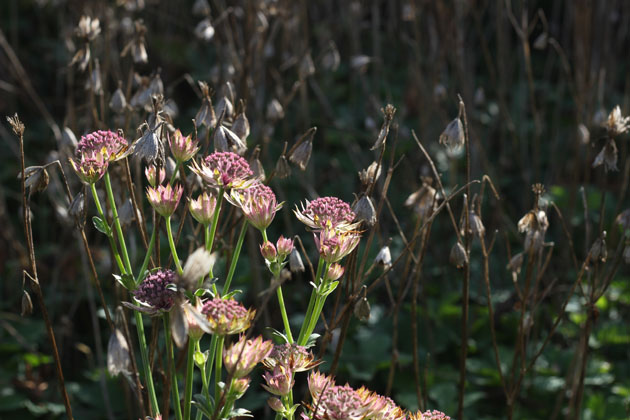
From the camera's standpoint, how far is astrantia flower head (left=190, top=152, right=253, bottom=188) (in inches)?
34.1

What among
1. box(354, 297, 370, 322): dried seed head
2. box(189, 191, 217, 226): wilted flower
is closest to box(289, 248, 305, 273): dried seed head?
box(354, 297, 370, 322): dried seed head

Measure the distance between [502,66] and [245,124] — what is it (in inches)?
61.4

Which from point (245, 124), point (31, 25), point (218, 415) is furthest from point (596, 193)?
point (31, 25)

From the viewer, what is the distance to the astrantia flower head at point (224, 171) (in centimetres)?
87

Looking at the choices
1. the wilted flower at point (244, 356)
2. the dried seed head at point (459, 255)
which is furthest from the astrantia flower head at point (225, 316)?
the dried seed head at point (459, 255)

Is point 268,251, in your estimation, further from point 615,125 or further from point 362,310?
point 615,125

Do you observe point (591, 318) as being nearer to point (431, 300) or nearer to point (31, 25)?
point (431, 300)

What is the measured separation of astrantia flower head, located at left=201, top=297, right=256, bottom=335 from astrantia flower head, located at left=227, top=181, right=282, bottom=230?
16 centimetres

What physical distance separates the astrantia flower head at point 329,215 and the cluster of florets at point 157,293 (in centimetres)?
22

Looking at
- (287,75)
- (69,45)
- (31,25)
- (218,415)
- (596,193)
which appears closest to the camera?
(218,415)

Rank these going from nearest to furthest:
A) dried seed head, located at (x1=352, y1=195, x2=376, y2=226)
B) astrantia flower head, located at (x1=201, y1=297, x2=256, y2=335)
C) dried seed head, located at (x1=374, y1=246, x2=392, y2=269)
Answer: astrantia flower head, located at (x1=201, y1=297, x2=256, y2=335) → dried seed head, located at (x1=352, y1=195, x2=376, y2=226) → dried seed head, located at (x1=374, y1=246, x2=392, y2=269)

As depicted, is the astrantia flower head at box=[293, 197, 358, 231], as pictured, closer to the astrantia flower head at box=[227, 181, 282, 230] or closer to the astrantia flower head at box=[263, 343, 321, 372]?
the astrantia flower head at box=[227, 181, 282, 230]

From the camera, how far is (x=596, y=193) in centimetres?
280

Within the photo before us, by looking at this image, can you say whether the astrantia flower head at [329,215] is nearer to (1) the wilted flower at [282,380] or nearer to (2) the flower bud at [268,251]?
(2) the flower bud at [268,251]
